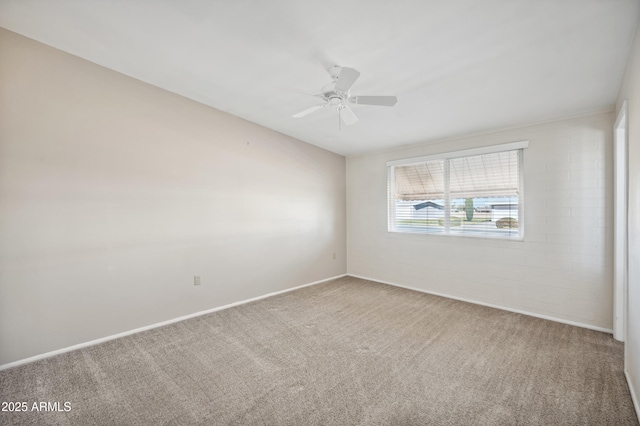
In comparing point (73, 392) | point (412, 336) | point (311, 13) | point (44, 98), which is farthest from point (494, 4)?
point (73, 392)

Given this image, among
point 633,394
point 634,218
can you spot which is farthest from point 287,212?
point 633,394

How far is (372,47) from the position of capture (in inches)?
84.7

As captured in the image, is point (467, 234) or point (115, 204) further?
point (467, 234)

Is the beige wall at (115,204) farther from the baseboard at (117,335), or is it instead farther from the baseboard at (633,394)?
the baseboard at (633,394)

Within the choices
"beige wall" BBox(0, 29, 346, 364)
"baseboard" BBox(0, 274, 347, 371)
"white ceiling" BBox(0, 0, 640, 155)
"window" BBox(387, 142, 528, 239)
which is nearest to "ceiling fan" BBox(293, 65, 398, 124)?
"white ceiling" BBox(0, 0, 640, 155)

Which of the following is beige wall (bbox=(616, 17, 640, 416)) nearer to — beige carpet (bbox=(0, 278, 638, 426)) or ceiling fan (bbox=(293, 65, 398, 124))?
beige carpet (bbox=(0, 278, 638, 426))

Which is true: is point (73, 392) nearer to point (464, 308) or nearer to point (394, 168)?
point (464, 308)

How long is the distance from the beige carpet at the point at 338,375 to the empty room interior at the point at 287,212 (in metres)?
0.02

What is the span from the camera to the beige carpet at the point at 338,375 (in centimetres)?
184

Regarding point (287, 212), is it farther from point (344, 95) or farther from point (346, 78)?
point (346, 78)

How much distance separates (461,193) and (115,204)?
449 cm

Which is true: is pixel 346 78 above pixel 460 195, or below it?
above

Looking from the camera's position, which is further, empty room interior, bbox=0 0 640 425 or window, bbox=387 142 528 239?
window, bbox=387 142 528 239

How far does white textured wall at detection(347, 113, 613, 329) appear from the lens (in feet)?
10.0
